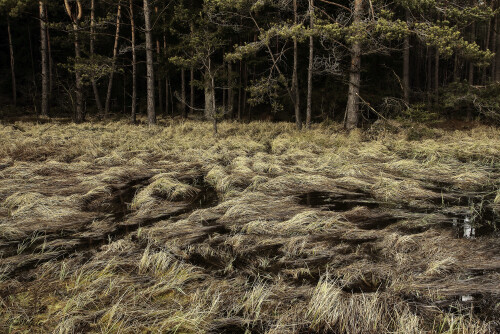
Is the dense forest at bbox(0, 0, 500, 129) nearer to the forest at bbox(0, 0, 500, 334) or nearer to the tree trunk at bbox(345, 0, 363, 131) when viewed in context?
the tree trunk at bbox(345, 0, 363, 131)

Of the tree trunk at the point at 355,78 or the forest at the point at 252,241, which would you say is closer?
the forest at the point at 252,241

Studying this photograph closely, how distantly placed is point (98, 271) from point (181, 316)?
1062mm

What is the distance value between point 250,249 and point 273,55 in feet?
47.7

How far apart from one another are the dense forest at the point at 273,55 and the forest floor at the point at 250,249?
5082 mm

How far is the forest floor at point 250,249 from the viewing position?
6.95 ft

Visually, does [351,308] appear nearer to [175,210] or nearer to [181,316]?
[181,316]

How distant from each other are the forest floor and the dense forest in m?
5.08

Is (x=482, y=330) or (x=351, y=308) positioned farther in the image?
(x=351, y=308)

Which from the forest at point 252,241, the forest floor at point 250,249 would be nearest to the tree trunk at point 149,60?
the forest at point 252,241

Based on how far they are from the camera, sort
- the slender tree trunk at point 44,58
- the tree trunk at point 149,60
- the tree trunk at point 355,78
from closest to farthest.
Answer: the tree trunk at point 355,78 → the tree trunk at point 149,60 → the slender tree trunk at point 44,58

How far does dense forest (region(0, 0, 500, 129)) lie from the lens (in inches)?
398

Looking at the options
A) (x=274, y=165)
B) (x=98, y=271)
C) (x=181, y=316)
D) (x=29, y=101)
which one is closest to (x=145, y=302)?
(x=181, y=316)

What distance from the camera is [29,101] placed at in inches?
1049

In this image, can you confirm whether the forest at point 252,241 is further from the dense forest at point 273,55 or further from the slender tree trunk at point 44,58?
the slender tree trunk at point 44,58
